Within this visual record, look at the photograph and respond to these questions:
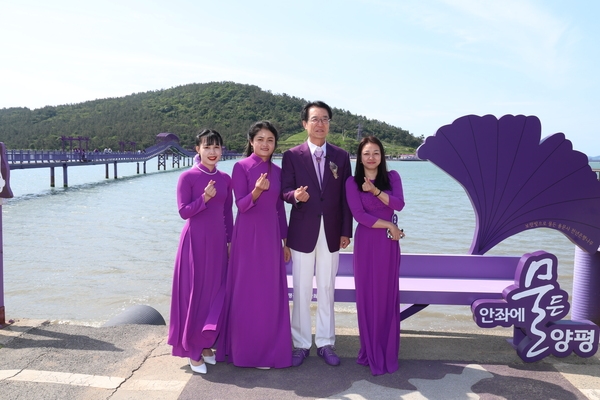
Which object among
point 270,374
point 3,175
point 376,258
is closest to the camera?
point 270,374

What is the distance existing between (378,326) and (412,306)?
2.56 ft

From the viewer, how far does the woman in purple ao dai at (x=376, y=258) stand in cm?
324

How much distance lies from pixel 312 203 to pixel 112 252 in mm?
8341

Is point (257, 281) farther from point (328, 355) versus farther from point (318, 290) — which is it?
point (328, 355)

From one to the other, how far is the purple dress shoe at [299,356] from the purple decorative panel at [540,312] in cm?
119

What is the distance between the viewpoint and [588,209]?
396cm

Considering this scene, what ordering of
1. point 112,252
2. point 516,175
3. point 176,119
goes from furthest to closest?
1. point 176,119
2. point 112,252
3. point 516,175

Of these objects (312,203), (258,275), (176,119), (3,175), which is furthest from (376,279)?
(176,119)

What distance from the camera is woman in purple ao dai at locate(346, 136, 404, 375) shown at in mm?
3242

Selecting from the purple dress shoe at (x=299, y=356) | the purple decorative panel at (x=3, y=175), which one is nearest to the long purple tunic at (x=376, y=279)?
the purple dress shoe at (x=299, y=356)

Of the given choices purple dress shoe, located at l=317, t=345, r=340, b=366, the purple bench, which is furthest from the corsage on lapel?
purple dress shoe, located at l=317, t=345, r=340, b=366

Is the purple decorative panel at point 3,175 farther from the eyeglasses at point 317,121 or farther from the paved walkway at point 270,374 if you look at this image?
the eyeglasses at point 317,121

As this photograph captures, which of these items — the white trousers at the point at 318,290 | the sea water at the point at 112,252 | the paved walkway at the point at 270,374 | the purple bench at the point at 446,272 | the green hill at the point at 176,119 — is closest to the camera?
the paved walkway at the point at 270,374

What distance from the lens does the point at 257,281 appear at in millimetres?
3252
